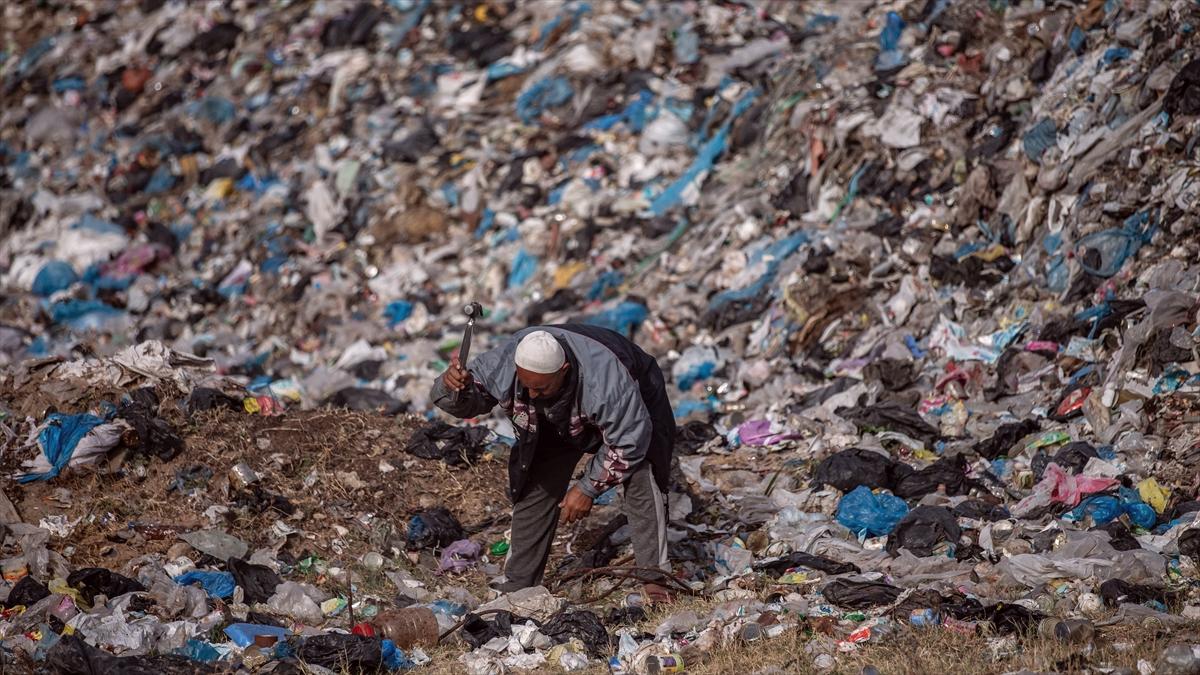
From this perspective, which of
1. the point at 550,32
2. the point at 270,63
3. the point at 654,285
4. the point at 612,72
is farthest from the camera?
the point at 270,63

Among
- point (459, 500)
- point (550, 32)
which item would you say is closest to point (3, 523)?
point (459, 500)

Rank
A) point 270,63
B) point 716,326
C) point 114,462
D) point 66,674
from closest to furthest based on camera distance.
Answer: point 66,674
point 114,462
point 716,326
point 270,63

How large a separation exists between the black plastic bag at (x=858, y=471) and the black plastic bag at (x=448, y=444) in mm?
1889

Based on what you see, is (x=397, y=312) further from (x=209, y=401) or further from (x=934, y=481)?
(x=934, y=481)

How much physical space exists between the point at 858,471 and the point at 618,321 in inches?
141

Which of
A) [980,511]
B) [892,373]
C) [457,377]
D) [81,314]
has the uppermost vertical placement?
[457,377]

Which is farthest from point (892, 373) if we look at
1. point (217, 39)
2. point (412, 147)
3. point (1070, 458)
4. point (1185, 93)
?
point (217, 39)

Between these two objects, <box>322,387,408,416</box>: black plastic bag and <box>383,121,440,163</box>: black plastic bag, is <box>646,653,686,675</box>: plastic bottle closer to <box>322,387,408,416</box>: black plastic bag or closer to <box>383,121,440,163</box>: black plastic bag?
<box>322,387,408,416</box>: black plastic bag

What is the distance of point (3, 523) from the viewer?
5.29 m

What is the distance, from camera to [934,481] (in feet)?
20.0

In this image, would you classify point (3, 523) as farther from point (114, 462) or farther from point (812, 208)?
point (812, 208)

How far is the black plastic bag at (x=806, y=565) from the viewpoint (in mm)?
5199

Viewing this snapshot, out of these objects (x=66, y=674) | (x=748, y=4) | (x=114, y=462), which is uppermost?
(x=66, y=674)

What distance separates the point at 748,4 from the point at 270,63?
599cm
